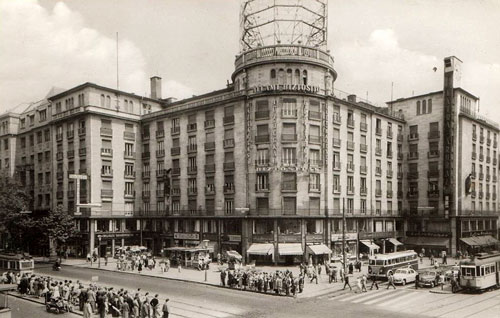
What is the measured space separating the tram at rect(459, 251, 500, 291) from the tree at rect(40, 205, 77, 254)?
139 feet

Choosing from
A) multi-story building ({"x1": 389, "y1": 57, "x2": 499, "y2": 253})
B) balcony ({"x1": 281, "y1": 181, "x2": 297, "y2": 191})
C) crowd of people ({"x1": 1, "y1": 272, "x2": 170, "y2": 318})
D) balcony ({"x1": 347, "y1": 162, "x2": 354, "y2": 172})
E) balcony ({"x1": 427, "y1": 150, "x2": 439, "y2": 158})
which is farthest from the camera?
balcony ({"x1": 427, "y1": 150, "x2": 439, "y2": 158})

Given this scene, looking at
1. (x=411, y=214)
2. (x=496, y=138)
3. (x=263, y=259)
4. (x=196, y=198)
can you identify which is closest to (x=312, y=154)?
(x=263, y=259)

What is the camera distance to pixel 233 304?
1075 inches

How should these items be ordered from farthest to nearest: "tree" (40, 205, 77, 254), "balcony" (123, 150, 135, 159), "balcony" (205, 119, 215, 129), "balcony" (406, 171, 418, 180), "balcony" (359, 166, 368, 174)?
"balcony" (406, 171, 418, 180)
"balcony" (123, 150, 135, 159)
"balcony" (359, 166, 368, 174)
"balcony" (205, 119, 215, 129)
"tree" (40, 205, 77, 254)

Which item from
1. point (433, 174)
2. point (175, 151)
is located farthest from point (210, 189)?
point (433, 174)

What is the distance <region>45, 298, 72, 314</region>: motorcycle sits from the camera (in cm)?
2542

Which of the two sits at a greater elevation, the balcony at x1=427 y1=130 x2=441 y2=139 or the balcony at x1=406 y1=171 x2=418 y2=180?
the balcony at x1=427 y1=130 x2=441 y2=139

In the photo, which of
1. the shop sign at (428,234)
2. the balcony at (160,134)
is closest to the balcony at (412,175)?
the shop sign at (428,234)

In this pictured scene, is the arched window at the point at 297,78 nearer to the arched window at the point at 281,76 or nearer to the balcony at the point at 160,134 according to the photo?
the arched window at the point at 281,76

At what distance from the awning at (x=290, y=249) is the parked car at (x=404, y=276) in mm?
12712

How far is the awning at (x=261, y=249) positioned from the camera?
152ft

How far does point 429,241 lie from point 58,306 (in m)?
49.2

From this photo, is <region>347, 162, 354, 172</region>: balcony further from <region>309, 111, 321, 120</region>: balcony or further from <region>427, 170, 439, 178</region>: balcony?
<region>427, 170, 439, 178</region>: balcony

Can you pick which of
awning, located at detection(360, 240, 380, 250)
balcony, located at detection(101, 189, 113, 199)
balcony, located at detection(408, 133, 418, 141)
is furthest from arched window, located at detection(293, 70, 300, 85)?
balcony, located at detection(101, 189, 113, 199)
